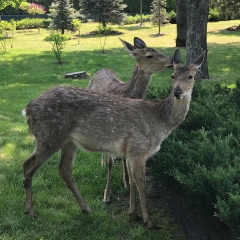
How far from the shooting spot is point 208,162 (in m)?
4.10

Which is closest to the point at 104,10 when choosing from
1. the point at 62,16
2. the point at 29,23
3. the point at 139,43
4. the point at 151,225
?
the point at 62,16

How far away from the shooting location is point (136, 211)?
15.6 feet

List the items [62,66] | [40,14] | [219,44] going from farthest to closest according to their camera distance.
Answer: [40,14]
[219,44]
[62,66]

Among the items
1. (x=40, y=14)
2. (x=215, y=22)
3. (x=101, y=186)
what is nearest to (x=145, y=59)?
(x=101, y=186)

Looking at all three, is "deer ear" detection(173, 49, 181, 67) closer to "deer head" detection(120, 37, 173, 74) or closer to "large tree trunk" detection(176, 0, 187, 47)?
"deer head" detection(120, 37, 173, 74)

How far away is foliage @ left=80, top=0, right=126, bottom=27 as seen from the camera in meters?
31.2

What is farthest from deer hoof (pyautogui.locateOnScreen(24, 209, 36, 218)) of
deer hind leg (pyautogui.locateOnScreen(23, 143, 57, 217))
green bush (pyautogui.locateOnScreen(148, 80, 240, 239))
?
green bush (pyautogui.locateOnScreen(148, 80, 240, 239))

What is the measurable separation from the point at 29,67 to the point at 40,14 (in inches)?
1080

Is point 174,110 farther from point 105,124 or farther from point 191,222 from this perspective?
point 191,222

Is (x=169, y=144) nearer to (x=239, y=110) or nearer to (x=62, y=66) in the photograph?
(x=239, y=110)

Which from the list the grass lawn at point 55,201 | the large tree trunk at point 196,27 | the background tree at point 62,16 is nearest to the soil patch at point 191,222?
the grass lawn at point 55,201

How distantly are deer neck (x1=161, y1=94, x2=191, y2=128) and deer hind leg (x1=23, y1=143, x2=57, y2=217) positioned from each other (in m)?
1.35

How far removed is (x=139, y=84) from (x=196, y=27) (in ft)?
22.5

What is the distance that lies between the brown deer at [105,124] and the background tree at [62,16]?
2617 centimetres
